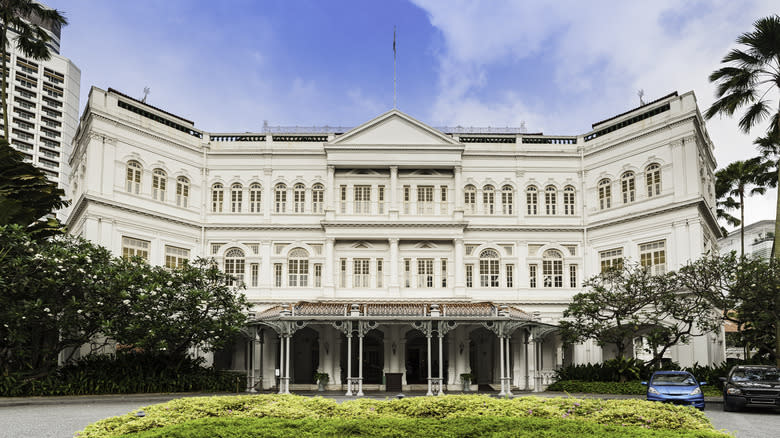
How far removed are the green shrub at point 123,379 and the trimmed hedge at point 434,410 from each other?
47.2ft

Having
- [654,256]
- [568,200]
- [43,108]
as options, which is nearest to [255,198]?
[568,200]

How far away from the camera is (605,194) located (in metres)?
36.9

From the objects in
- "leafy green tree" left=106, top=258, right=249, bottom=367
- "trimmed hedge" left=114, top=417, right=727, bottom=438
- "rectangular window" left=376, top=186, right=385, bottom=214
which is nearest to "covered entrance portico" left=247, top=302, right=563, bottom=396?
"leafy green tree" left=106, top=258, right=249, bottom=367

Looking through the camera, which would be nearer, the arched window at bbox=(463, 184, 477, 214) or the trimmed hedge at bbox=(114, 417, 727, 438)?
the trimmed hedge at bbox=(114, 417, 727, 438)

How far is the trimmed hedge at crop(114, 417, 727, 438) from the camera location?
34.0ft

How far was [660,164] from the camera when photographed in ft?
113

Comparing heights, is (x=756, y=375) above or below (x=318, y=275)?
below

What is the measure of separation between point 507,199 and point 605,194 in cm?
514

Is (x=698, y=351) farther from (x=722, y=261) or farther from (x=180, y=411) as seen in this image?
(x=180, y=411)

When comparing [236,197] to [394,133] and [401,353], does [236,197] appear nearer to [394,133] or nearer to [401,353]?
[394,133]

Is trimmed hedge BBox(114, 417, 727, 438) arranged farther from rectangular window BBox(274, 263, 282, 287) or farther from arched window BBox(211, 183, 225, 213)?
arched window BBox(211, 183, 225, 213)

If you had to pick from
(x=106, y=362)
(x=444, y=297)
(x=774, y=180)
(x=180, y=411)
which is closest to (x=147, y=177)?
(x=106, y=362)

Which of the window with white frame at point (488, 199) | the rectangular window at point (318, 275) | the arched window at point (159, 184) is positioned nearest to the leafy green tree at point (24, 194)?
the arched window at point (159, 184)

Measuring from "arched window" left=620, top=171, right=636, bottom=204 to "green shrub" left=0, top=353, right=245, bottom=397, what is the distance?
21154mm
